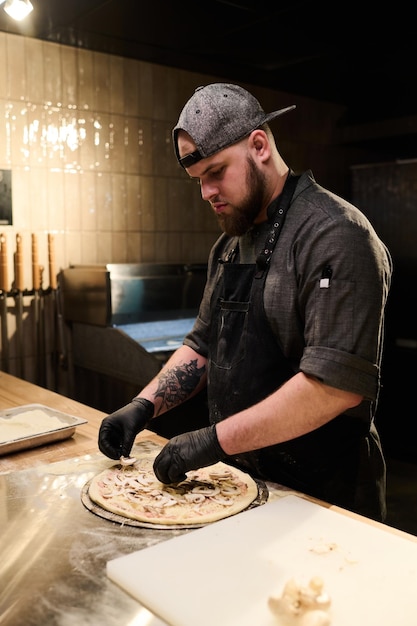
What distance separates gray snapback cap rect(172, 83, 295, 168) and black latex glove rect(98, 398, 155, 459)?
2.15 ft

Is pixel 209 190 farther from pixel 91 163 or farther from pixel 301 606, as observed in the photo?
pixel 91 163

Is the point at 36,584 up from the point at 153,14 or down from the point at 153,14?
down

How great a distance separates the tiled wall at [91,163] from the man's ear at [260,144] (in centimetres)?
226

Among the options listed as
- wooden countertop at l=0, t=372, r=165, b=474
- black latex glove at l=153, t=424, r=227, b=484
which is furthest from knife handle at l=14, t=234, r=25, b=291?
black latex glove at l=153, t=424, r=227, b=484

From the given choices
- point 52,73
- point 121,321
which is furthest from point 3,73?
point 121,321

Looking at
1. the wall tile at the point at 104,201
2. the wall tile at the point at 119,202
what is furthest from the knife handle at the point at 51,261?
the wall tile at the point at 119,202

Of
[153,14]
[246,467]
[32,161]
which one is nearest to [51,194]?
[32,161]

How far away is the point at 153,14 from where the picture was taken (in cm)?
310

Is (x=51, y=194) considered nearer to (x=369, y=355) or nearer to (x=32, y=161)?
(x=32, y=161)

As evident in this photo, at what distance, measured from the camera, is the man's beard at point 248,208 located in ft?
4.92

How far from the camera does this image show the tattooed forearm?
1731 mm

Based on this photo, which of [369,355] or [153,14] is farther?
[153,14]

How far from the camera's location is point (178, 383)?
69.3 inches

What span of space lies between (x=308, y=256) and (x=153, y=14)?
2.26m
